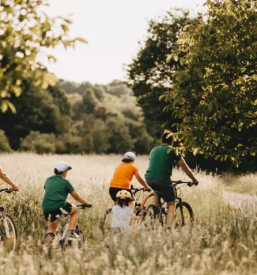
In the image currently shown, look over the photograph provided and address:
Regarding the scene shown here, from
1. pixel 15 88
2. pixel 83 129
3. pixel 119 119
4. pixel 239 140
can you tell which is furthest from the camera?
pixel 119 119

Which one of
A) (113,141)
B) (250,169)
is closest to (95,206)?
(250,169)

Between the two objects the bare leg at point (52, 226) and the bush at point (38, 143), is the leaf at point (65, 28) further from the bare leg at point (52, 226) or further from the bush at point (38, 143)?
the bush at point (38, 143)

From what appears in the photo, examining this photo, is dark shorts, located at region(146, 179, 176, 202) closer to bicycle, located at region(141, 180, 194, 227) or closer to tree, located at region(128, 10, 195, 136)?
bicycle, located at region(141, 180, 194, 227)

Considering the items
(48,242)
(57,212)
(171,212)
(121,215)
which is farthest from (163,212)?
(48,242)

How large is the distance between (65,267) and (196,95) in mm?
3984

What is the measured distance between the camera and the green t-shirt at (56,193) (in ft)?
24.4

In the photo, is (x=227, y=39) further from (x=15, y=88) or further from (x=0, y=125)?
(x=0, y=125)

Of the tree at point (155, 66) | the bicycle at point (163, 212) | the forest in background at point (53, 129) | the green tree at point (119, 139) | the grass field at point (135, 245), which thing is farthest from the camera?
the green tree at point (119, 139)

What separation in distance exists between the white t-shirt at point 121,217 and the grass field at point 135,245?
1.27 feet

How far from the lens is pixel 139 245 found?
6422 mm

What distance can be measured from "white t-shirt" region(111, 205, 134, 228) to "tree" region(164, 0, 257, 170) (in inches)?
62.5

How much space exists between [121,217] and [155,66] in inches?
978

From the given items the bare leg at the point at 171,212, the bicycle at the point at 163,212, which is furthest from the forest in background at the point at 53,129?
the bare leg at the point at 171,212

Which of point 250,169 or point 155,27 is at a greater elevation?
point 155,27
